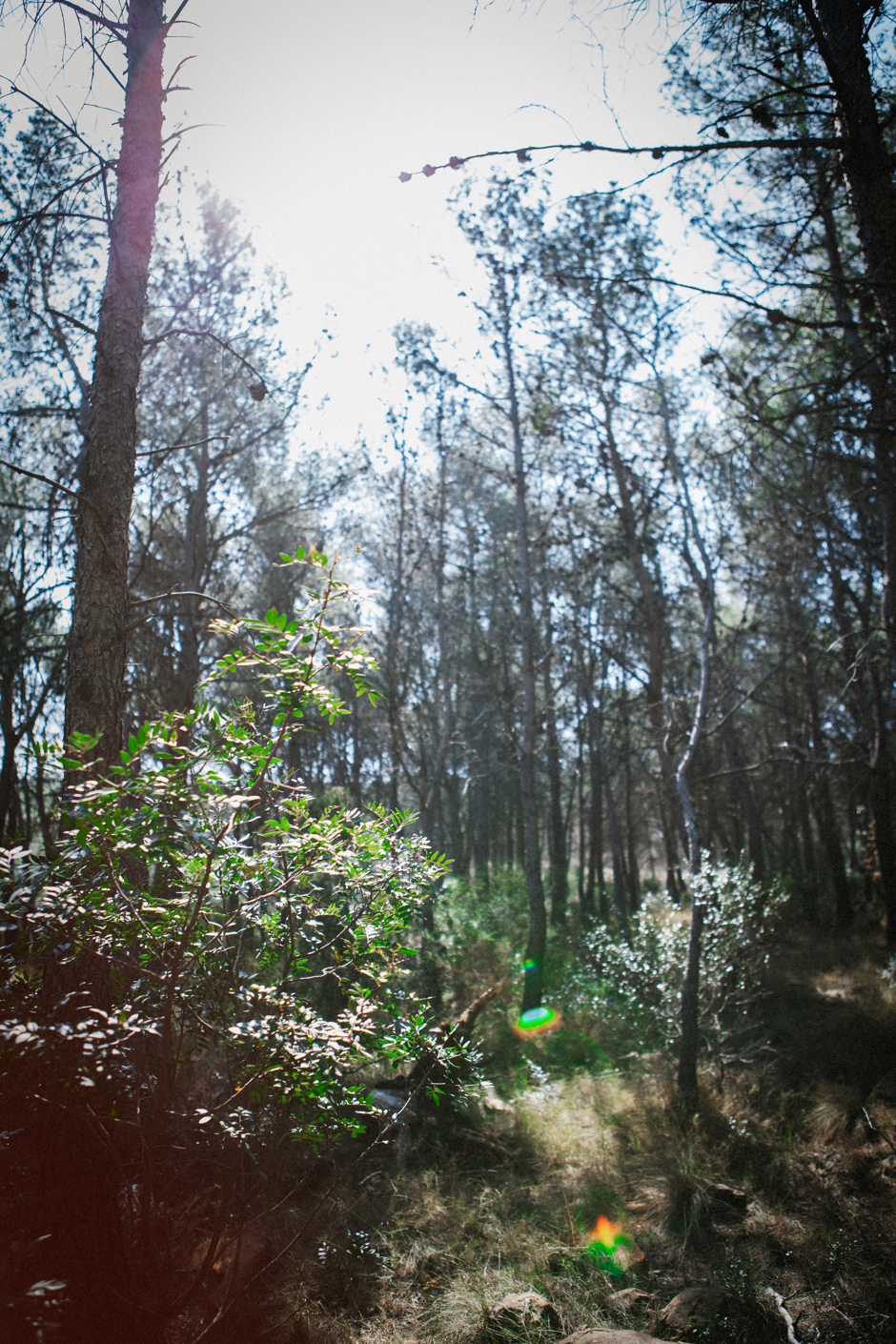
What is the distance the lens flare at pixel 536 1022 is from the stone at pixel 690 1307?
5.07 m

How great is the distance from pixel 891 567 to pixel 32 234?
6474 millimetres

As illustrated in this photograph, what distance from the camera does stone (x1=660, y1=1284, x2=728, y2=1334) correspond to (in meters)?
3.86

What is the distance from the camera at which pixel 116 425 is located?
4.07 metres

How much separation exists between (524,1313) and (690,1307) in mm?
1036

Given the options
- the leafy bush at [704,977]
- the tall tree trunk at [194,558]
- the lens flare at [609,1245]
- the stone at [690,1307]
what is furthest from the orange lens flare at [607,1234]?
the tall tree trunk at [194,558]

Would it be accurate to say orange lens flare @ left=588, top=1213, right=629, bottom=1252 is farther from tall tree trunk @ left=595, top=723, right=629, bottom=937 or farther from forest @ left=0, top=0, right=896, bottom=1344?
tall tree trunk @ left=595, top=723, right=629, bottom=937

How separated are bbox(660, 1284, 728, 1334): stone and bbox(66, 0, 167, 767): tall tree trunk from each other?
Result: 463 centimetres

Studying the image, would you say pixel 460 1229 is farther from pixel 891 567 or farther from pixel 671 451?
pixel 671 451

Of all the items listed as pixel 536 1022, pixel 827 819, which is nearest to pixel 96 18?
pixel 536 1022

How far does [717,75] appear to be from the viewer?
222 inches

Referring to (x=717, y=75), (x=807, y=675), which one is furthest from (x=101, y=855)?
(x=807, y=675)

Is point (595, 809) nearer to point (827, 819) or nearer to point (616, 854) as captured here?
point (616, 854)

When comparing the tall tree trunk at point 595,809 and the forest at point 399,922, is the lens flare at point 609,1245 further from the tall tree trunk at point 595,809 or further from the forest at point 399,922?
the tall tree trunk at point 595,809

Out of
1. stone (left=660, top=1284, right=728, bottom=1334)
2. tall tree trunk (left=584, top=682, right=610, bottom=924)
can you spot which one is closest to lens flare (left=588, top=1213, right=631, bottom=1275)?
stone (left=660, top=1284, right=728, bottom=1334)
